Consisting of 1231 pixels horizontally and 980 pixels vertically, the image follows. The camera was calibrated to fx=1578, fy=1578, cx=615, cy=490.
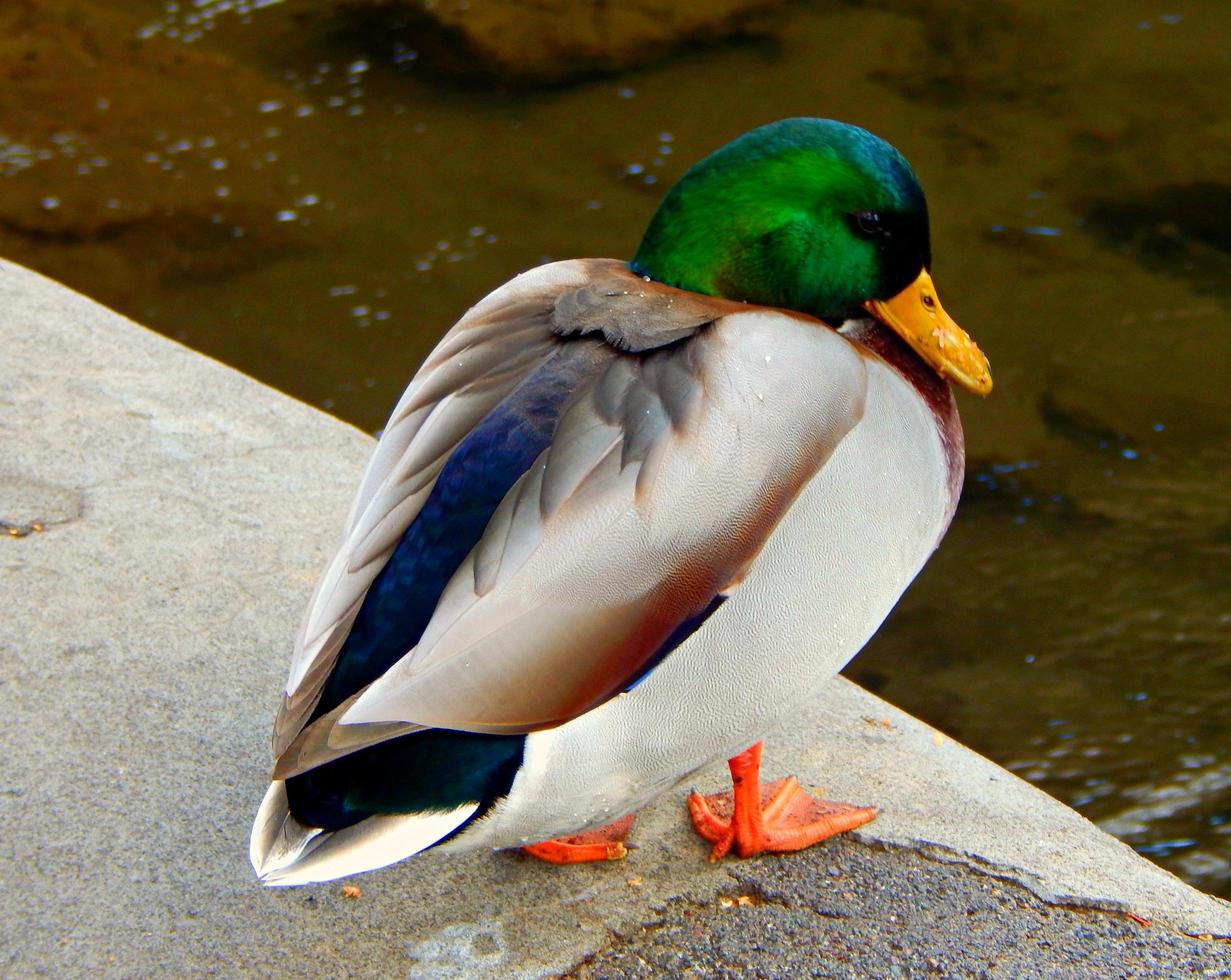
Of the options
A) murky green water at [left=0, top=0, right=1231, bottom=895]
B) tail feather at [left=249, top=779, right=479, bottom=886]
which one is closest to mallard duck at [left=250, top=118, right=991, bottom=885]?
tail feather at [left=249, top=779, right=479, bottom=886]

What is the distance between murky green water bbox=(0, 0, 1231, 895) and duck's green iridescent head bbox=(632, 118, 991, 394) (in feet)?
5.43

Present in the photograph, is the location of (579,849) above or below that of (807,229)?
below

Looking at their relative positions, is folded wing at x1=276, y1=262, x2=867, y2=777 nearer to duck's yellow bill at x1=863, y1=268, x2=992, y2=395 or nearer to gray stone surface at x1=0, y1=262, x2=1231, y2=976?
duck's yellow bill at x1=863, y1=268, x2=992, y2=395

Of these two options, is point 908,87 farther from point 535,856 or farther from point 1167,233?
point 535,856

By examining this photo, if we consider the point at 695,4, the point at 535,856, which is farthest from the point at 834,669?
the point at 695,4

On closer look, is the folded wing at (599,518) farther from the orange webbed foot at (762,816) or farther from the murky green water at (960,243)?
the murky green water at (960,243)

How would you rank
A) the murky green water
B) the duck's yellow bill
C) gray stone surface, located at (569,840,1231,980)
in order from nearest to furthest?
gray stone surface, located at (569,840,1231,980)
the duck's yellow bill
the murky green water

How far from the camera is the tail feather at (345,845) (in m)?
1.89

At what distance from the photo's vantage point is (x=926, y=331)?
93.0 inches

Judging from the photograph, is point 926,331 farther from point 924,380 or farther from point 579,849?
point 579,849

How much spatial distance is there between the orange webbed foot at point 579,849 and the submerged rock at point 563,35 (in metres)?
4.62

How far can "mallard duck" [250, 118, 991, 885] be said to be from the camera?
182 centimetres

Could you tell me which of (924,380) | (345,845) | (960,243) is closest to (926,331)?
(924,380)

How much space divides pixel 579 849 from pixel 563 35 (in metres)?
4.83
